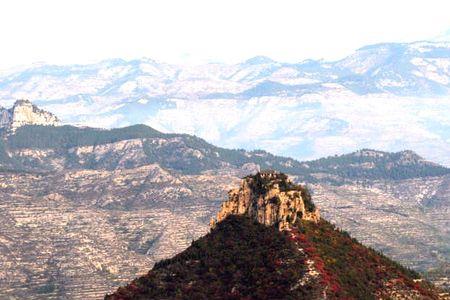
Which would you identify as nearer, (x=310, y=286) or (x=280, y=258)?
(x=310, y=286)

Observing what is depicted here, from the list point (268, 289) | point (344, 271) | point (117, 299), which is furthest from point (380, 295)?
point (117, 299)

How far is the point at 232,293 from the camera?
193 m

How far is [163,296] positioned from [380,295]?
124 feet

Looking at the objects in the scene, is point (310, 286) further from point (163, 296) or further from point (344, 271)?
point (163, 296)

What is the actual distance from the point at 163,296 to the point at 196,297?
264 inches

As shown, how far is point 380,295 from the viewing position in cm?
19400

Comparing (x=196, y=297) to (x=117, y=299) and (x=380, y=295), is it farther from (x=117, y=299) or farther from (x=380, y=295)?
(x=380, y=295)

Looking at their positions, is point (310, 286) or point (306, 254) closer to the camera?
point (310, 286)

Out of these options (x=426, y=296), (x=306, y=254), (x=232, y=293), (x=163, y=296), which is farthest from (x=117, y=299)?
(x=426, y=296)

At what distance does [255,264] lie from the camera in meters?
200

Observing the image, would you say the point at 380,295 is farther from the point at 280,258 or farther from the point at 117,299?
the point at 117,299

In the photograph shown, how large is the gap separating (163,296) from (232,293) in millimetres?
12667

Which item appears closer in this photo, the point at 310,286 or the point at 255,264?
the point at 310,286

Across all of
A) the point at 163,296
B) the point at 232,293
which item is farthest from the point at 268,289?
the point at 163,296
